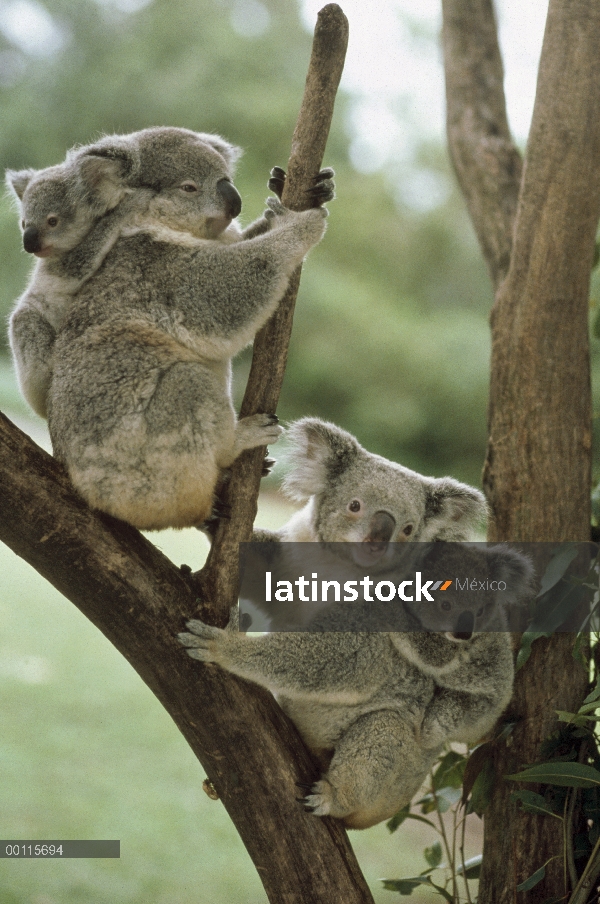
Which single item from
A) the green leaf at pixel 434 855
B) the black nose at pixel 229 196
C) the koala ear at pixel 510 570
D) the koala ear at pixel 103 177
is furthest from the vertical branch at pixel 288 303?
the green leaf at pixel 434 855

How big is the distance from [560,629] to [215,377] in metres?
1.24

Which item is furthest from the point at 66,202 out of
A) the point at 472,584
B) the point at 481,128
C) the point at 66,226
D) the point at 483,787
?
the point at 483,787

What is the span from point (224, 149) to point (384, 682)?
1.64m

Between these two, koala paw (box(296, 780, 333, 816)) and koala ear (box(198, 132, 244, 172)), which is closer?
koala paw (box(296, 780, 333, 816))

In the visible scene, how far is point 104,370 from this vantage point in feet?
7.05

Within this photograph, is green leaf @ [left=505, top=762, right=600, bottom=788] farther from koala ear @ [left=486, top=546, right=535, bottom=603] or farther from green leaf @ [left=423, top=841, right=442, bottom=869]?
green leaf @ [left=423, top=841, right=442, bottom=869]

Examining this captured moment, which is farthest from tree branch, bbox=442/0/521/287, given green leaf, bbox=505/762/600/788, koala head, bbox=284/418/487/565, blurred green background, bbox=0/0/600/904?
green leaf, bbox=505/762/600/788

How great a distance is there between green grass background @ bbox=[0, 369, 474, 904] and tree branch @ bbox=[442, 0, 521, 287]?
1379 mm

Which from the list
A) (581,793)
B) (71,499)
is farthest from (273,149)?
(581,793)

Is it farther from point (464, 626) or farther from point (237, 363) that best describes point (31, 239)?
point (237, 363)

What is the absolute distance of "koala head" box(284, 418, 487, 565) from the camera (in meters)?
2.30

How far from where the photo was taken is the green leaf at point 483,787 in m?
2.43

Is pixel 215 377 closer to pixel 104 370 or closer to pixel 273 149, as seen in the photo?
pixel 104 370

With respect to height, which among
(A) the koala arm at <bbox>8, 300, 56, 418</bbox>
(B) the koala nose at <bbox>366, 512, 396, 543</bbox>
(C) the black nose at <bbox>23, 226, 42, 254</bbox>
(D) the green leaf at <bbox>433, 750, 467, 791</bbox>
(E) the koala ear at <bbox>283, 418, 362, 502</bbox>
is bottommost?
(D) the green leaf at <bbox>433, 750, 467, 791</bbox>
